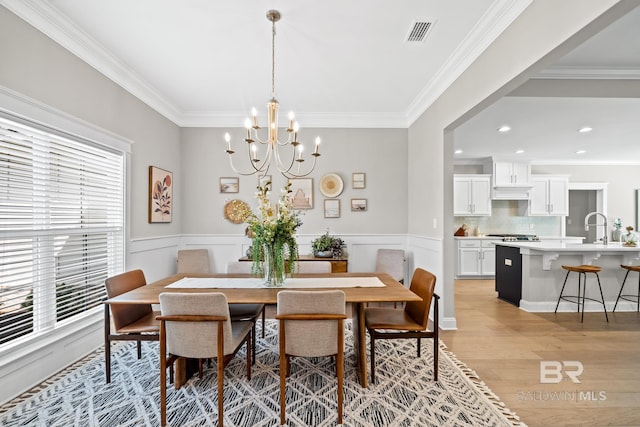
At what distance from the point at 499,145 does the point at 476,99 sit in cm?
364

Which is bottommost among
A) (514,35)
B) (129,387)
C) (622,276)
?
(129,387)

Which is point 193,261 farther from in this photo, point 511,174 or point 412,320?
point 511,174

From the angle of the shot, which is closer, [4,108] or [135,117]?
[4,108]

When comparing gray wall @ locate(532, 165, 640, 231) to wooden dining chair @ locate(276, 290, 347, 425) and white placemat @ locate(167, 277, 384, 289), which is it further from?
wooden dining chair @ locate(276, 290, 347, 425)

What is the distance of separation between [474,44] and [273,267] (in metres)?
2.51

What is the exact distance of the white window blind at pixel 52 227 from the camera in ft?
6.69

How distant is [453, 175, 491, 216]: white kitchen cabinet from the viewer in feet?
21.4

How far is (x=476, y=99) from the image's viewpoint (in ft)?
8.54

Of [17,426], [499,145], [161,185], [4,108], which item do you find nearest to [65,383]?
[17,426]

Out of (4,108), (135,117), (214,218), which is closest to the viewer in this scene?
(4,108)

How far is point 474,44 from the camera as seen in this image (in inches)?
99.3

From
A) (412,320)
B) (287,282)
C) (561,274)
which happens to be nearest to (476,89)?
(412,320)

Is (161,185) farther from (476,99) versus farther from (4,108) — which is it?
(476,99)

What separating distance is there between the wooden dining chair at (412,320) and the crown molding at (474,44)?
1923mm
